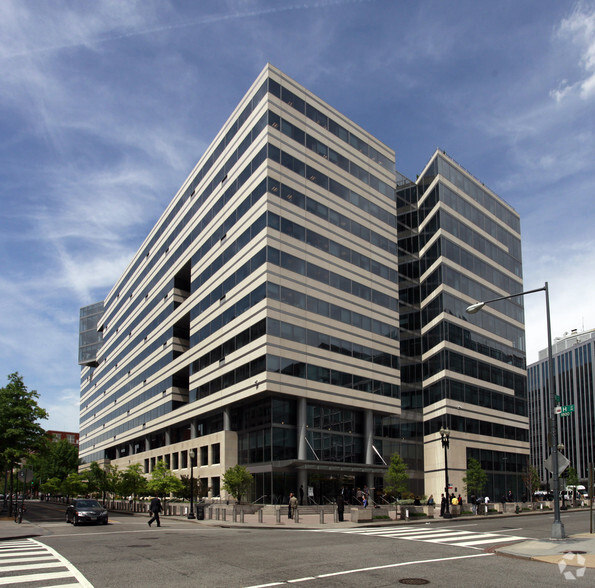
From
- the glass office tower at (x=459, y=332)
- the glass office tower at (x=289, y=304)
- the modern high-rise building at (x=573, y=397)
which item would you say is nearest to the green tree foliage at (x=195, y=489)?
the glass office tower at (x=289, y=304)

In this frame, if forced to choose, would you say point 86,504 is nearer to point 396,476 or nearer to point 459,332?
point 396,476

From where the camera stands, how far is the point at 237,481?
4619 cm

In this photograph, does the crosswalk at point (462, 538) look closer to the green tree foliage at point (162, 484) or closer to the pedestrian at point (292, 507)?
the pedestrian at point (292, 507)

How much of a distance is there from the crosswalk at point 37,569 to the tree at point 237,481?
2694 centimetres

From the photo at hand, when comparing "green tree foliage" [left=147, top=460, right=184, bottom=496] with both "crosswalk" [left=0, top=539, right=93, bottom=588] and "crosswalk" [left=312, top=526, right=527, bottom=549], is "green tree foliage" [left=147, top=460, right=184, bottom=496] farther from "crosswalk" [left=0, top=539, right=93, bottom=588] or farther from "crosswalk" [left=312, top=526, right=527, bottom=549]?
"crosswalk" [left=0, top=539, right=93, bottom=588]

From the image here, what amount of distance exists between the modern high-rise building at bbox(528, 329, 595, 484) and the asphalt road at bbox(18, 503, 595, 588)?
381 feet

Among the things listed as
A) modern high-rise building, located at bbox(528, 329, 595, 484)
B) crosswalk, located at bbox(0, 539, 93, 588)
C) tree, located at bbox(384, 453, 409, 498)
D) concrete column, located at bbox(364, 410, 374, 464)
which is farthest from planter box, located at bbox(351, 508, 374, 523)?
modern high-rise building, located at bbox(528, 329, 595, 484)

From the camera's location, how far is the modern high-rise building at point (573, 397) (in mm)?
132625

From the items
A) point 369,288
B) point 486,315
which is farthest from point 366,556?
point 486,315

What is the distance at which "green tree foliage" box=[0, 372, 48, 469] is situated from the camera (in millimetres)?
50094

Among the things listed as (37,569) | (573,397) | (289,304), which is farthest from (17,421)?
(573,397)

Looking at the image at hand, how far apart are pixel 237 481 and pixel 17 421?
19.7 metres

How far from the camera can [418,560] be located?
1616cm

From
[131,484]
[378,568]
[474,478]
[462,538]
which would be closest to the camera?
[378,568]
